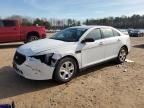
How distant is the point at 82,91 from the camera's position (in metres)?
5.24

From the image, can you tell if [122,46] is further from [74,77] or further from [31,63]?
[31,63]

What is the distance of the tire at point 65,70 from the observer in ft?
18.4

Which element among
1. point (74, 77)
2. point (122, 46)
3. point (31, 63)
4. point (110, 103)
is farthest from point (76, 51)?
point (122, 46)

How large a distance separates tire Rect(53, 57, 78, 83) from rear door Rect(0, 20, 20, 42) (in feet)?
28.0

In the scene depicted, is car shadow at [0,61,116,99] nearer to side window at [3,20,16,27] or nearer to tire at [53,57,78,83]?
tire at [53,57,78,83]

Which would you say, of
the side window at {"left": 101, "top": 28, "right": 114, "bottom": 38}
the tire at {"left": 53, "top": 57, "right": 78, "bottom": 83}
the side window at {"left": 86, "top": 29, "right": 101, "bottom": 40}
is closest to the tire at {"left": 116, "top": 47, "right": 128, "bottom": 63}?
the side window at {"left": 101, "top": 28, "right": 114, "bottom": 38}

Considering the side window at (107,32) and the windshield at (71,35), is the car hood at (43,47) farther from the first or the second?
the side window at (107,32)

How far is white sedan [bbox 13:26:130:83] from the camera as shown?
17.8ft

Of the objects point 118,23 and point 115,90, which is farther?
point 118,23

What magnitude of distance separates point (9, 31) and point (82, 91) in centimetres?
→ 946

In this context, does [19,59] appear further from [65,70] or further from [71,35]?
[71,35]

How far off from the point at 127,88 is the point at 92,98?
45.2 inches

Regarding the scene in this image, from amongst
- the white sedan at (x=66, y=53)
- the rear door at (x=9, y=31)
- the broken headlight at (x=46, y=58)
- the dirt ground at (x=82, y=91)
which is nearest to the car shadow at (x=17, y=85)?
the dirt ground at (x=82, y=91)

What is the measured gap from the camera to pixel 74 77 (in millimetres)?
6402
